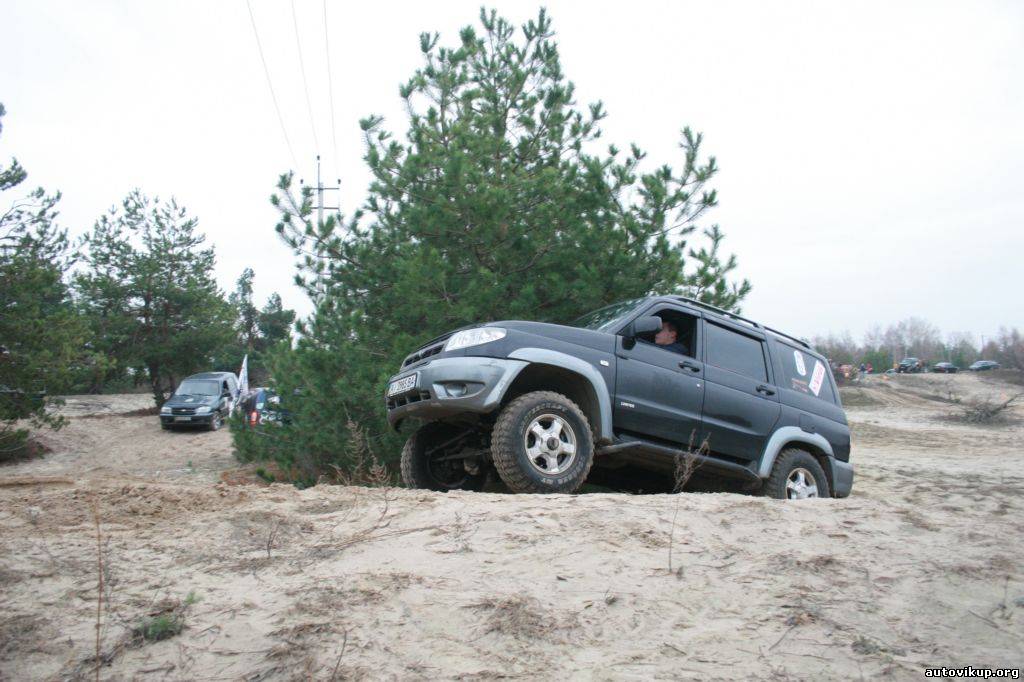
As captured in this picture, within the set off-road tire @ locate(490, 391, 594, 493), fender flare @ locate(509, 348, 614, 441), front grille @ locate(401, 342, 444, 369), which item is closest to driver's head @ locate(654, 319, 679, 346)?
fender flare @ locate(509, 348, 614, 441)

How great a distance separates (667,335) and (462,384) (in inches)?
87.2

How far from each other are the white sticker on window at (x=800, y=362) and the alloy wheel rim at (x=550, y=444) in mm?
3232

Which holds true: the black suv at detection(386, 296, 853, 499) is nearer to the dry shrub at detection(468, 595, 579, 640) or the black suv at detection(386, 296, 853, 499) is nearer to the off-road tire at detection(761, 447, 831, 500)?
the off-road tire at detection(761, 447, 831, 500)

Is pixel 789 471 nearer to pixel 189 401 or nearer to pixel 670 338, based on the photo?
pixel 670 338

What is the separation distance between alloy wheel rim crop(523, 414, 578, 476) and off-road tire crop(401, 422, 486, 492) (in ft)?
3.91

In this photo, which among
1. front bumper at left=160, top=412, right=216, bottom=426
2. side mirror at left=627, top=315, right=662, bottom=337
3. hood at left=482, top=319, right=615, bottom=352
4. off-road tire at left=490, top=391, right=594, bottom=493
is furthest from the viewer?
front bumper at left=160, top=412, right=216, bottom=426

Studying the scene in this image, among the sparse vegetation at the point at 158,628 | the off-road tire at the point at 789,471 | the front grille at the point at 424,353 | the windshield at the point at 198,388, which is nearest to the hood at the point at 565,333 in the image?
the front grille at the point at 424,353

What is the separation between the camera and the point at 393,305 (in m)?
8.98

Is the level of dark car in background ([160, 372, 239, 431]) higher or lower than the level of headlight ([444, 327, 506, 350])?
lower

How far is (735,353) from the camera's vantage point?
257 inches

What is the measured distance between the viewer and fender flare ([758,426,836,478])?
6309mm

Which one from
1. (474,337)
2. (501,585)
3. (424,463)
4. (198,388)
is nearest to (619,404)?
(474,337)

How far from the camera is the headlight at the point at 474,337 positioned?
17.4 ft

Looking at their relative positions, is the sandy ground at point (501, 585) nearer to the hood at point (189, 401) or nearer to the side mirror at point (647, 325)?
the side mirror at point (647, 325)
